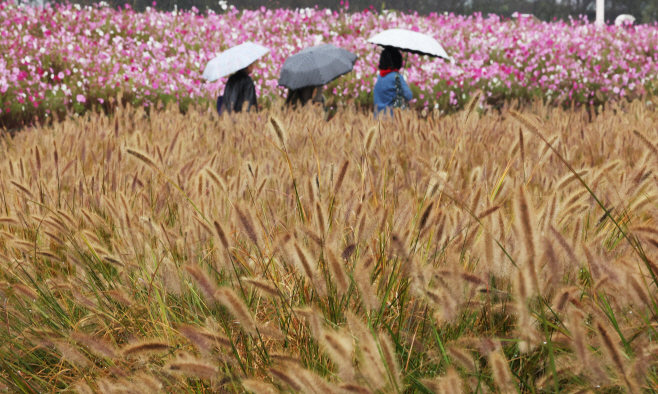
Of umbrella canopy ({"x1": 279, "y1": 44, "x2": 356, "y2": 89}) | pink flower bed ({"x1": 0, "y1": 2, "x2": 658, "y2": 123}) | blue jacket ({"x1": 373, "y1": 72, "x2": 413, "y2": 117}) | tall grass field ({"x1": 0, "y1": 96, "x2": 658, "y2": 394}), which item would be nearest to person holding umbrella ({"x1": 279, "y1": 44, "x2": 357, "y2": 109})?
umbrella canopy ({"x1": 279, "y1": 44, "x2": 356, "y2": 89})

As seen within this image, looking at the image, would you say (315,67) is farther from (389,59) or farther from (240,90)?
(240,90)

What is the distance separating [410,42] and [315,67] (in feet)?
3.67

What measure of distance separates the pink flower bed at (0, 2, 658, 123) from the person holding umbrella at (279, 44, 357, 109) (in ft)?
4.75

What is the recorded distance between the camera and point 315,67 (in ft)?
20.5

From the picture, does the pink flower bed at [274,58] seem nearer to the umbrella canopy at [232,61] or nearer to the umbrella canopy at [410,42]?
the umbrella canopy at [232,61]

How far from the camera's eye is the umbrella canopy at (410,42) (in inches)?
235

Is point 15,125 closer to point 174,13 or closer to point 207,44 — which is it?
point 207,44

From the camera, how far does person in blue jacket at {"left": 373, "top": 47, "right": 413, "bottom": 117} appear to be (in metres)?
6.05

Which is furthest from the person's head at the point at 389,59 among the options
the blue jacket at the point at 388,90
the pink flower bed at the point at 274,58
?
the pink flower bed at the point at 274,58

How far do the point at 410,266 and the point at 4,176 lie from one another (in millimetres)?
2218

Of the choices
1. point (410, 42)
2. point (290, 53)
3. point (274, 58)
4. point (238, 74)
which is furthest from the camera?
point (290, 53)

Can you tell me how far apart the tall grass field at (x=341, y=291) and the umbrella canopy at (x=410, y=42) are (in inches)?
155

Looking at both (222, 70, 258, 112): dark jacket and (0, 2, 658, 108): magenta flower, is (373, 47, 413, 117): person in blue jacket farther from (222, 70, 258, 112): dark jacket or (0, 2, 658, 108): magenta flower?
(0, 2, 658, 108): magenta flower

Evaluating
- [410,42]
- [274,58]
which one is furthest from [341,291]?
[274,58]
